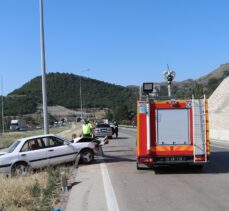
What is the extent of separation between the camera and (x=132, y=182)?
13.6 metres

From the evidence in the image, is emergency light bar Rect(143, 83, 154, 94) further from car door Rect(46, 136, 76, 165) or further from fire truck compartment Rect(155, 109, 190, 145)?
car door Rect(46, 136, 76, 165)

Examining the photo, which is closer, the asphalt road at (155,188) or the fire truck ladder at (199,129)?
the asphalt road at (155,188)

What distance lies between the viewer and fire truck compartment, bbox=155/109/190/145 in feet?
51.2

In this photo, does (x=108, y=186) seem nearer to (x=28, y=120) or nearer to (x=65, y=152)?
(x=65, y=152)

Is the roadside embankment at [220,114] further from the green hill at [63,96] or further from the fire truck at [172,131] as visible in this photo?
the green hill at [63,96]

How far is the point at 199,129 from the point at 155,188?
12.6ft

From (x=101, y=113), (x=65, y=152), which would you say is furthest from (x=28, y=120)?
(x=65, y=152)

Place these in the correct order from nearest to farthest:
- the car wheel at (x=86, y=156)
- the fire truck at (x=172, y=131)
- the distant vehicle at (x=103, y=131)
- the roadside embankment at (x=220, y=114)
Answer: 1. the fire truck at (x=172, y=131)
2. the car wheel at (x=86, y=156)
3. the roadside embankment at (x=220, y=114)
4. the distant vehicle at (x=103, y=131)

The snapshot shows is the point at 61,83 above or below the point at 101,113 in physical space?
above

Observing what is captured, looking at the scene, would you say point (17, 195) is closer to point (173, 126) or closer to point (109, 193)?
point (109, 193)

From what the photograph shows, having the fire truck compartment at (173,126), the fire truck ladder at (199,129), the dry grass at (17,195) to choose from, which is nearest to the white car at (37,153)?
the dry grass at (17,195)

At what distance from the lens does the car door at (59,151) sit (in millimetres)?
17672

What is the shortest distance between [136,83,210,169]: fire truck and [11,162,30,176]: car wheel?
4063 millimetres

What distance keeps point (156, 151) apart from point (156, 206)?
586 centimetres
